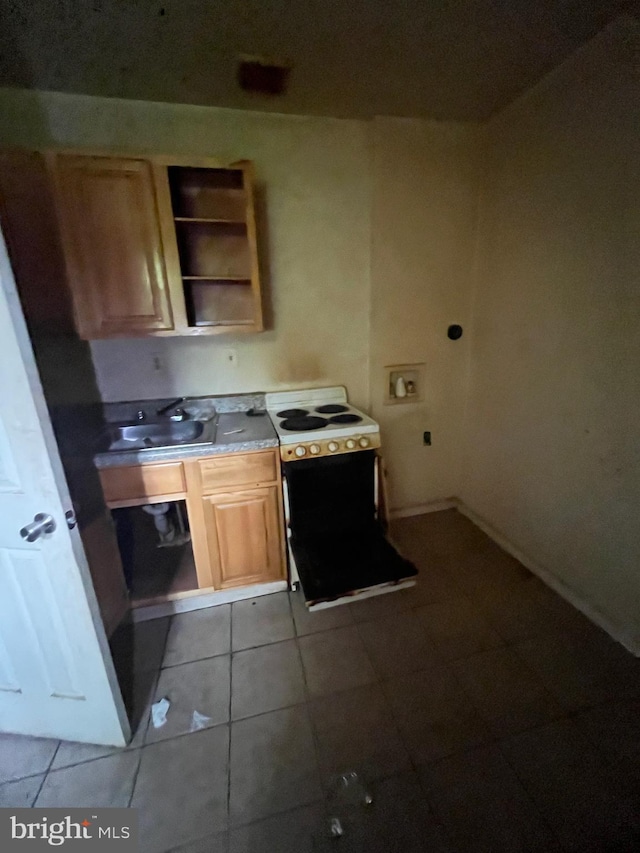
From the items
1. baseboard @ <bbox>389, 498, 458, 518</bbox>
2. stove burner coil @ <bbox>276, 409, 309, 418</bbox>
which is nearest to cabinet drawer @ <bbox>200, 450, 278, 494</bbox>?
stove burner coil @ <bbox>276, 409, 309, 418</bbox>

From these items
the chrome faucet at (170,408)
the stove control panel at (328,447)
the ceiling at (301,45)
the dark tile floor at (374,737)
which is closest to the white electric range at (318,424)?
the stove control panel at (328,447)

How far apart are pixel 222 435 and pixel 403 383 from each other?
1.32m

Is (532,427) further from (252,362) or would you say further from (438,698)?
(252,362)

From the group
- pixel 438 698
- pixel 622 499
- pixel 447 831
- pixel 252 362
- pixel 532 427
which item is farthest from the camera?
pixel 252 362

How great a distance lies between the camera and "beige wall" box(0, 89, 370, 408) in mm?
1797

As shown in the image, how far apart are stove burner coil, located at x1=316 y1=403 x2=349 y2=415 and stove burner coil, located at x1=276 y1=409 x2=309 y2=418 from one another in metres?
0.10

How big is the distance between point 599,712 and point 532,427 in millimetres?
1314

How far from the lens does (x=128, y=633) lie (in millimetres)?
1818

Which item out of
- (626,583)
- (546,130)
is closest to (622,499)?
(626,583)

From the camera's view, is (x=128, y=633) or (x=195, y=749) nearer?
(x=195, y=749)

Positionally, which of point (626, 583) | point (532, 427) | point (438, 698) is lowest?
point (438, 698)

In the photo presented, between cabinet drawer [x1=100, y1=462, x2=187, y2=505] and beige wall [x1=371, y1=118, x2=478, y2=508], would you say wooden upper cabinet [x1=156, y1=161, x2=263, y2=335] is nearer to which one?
cabinet drawer [x1=100, y1=462, x2=187, y2=505]

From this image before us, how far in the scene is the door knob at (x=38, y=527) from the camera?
3.39 feet

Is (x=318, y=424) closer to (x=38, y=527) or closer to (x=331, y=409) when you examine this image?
(x=331, y=409)
